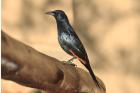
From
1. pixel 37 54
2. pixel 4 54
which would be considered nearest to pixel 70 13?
pixel 37 54

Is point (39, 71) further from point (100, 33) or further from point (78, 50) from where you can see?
point (100, 33)

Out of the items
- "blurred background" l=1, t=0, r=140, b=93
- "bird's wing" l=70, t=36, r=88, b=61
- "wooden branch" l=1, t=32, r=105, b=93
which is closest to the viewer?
"wooden branch" l=1, t=32, r=105, b=93

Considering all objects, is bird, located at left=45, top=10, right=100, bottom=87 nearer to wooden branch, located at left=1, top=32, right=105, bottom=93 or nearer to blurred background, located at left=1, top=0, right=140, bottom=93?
wooden branch, located at left=1, top=32, right=105, bottom=93

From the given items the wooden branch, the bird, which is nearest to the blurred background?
the bird

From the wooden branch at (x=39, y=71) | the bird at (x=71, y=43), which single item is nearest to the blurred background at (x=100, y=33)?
the bird at (x=71, y=43)

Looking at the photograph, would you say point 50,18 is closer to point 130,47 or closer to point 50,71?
point 130,47

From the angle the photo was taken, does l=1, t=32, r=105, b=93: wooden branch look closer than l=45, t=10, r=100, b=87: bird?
Yes

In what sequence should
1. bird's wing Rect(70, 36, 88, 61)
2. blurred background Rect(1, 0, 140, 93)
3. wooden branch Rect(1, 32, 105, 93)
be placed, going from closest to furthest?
wooden branch Rect(1, 32, 105, 93)
bird's wing Rect(70, 36, 88, 61)
blurred background Rect(1, 0, 140, 93)
